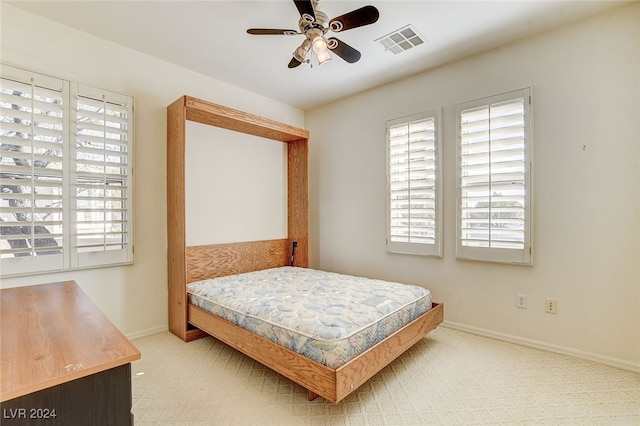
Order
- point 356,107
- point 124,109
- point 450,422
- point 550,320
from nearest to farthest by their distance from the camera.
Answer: point 450,422 < point 550,320 < point 124,109 < point 356,107

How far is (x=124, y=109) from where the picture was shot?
9.09 ft

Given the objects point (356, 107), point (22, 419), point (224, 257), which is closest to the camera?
point (22, 419)

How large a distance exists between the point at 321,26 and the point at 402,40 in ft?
3.26

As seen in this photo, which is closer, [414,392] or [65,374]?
[65,374]

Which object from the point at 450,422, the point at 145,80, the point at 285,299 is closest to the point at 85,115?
the point at 145,80

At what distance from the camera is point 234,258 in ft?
11.5

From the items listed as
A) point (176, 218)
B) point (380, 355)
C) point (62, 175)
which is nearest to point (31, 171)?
point (62, 175)

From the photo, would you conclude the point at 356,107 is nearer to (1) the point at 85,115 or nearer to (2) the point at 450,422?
(1) the point at 85,115

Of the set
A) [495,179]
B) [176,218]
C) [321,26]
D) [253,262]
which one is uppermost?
[321,26]

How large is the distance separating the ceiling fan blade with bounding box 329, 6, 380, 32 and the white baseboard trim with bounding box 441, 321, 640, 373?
9.24 feet

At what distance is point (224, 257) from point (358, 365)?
7.09 feet

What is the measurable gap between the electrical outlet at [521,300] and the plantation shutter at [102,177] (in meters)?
3.55

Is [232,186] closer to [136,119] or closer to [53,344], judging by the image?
[136,119]

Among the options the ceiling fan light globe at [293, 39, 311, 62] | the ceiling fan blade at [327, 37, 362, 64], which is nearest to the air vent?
the ceiling fan blade at [327, 37, 362, 64]
